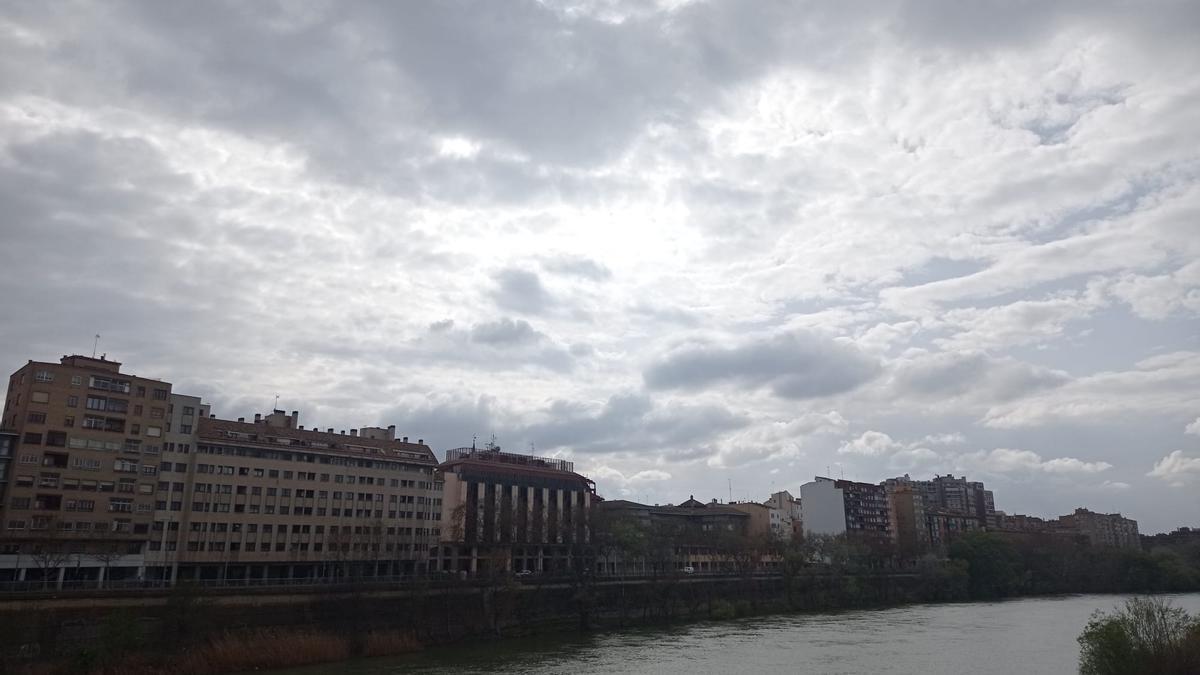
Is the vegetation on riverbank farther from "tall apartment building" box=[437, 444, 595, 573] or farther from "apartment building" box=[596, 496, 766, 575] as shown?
"apartment building" box=[596, 496, 766, 575]

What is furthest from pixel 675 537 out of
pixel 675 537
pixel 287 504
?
pixel 287 504

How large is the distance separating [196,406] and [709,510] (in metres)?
125

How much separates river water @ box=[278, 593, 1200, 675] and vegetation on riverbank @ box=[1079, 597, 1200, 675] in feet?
52.4

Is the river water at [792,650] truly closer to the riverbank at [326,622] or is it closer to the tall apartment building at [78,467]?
the riverbank at [326,622]

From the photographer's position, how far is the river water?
6094cm

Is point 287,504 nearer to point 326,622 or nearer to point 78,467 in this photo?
point 78,467

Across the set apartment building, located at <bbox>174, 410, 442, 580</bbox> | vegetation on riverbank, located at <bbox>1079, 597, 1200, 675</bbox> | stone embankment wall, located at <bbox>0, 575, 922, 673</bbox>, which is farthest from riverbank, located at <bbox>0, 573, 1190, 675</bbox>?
vegetation on riverbank, located at <bbox>1079, 597, 1200, 675</bbox>

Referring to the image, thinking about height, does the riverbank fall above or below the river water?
above

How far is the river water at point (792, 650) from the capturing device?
60938mm

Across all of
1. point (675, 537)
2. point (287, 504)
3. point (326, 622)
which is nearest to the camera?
point (326, 622)

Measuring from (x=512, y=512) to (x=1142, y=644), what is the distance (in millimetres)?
94665

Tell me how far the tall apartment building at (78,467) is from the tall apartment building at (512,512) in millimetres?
37015

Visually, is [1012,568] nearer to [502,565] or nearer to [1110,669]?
[502,565]

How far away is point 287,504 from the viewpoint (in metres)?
106
